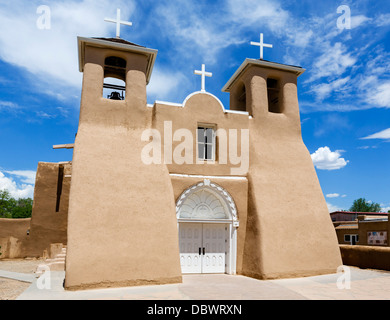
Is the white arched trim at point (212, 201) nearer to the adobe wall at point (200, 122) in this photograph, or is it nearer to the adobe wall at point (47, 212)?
the adobe wall at point (200, 122)

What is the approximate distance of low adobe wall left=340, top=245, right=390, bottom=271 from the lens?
43.4 ft

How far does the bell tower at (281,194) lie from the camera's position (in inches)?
476

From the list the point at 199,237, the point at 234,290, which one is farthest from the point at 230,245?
the point at 234,290

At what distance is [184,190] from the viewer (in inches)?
489

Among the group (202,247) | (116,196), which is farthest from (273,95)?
(116,196)

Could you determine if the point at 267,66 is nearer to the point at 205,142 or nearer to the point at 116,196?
the point at 205,142

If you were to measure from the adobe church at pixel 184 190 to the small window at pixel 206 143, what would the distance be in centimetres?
4

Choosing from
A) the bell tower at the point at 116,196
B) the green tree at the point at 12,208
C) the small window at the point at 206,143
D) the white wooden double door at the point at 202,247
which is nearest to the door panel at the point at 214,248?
the white wooden double door at the point at 202,247

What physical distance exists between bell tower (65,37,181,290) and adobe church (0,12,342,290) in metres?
0.03

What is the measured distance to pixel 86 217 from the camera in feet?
33.6

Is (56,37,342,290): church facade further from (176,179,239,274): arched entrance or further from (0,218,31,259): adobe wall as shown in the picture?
(0,218,31,259): adobe wall


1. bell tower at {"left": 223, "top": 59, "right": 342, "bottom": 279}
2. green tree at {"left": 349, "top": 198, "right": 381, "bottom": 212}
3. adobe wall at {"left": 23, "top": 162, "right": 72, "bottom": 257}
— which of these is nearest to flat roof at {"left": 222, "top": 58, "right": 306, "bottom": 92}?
bell tower at {"left": 223, "top": 59, "right": 342, "bottom": 279}
